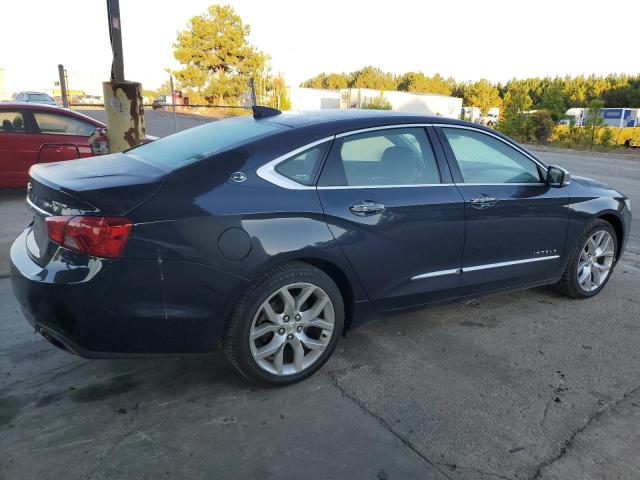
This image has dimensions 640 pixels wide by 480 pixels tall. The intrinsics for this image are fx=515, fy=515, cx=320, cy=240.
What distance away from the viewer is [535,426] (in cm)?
273

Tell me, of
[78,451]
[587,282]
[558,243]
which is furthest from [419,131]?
[78,451]

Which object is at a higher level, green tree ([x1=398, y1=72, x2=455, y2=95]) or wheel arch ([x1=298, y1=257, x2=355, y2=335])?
green tree ([x1=398, y1=72, x2=455, y2=95])

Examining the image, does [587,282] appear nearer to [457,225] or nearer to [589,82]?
[457,225]

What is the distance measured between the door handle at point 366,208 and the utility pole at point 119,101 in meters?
3.79

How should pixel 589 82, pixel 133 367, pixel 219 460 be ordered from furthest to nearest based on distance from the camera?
1. pixel 589 82
2. pixel 133 367
3. pixel 219 460

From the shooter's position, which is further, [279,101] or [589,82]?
[589,82]

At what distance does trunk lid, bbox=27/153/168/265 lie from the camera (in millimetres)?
2504

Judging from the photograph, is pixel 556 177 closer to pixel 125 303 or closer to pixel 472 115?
pixel 125 303

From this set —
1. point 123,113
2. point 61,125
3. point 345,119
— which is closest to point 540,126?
point 61,125

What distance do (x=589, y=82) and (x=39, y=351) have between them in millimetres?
75289

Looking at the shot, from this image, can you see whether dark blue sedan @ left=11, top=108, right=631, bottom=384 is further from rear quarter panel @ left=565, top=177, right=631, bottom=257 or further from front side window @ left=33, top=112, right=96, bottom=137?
front side window @ left=33, top=112, right=96, bottom=137

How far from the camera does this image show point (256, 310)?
2.79 meters

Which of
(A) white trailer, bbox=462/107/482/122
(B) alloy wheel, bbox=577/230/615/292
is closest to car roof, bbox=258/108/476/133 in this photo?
(B) alloy wheel, bbox=577/230/615/292

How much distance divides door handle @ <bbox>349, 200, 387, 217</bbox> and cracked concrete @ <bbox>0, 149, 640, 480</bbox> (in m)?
1.00
